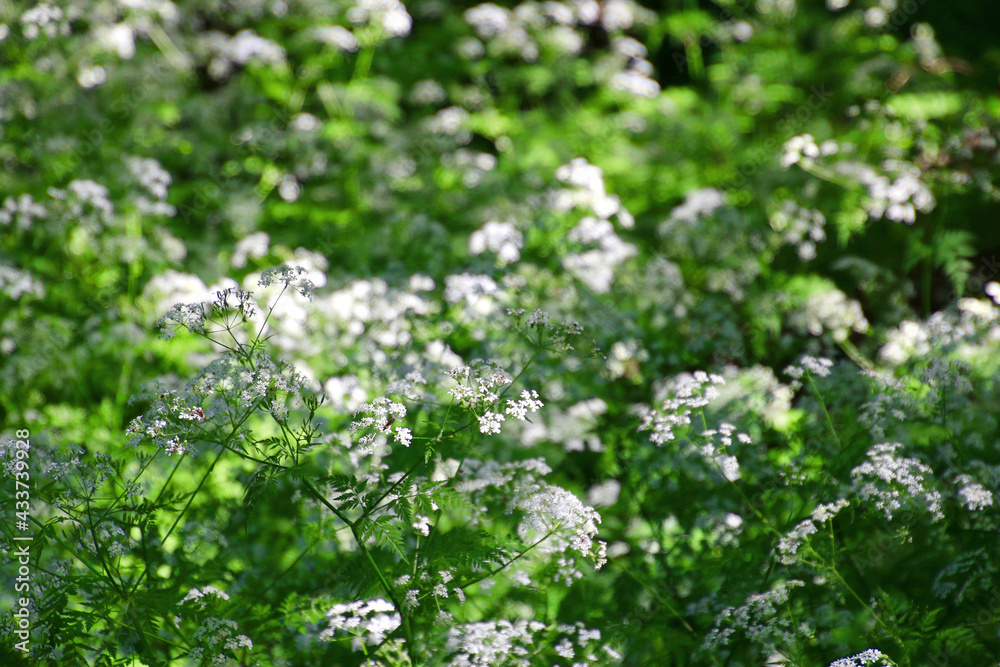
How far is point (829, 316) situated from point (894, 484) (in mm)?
1717

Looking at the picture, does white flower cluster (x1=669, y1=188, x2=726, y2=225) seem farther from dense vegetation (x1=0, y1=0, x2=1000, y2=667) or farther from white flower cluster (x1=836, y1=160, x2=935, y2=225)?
white flower cluster (x1=836, y1=160, x2=935, y2=225)

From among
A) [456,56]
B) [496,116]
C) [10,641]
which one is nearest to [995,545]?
[10,641]

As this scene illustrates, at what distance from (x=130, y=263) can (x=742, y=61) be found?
6.28 m

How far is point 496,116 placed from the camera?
7203 mm

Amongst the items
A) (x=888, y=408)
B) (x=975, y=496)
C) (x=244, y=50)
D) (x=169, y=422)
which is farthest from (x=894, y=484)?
(x=244, y=50)

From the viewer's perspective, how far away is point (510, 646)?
2.98 metres

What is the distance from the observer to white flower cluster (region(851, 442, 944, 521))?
306 cm

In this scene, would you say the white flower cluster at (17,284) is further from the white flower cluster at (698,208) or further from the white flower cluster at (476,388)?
the white flower cluster at (698,208)

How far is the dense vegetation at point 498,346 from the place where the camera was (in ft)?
9.98

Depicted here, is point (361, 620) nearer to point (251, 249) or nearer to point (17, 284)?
point (251, 249)

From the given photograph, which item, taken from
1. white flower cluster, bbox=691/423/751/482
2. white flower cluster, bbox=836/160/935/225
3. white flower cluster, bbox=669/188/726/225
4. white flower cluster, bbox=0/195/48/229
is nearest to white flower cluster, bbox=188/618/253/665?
white flower cluster, bbox=691/423/751/482

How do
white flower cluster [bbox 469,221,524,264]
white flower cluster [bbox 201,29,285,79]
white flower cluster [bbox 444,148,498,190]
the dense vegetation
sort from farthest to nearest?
white flower cluster [bbox 201,29,285,79] < white flower cluster [bbox 444,148,498,190] < white flower cluster [bbox 469,221,524,264] < the dense vegetation

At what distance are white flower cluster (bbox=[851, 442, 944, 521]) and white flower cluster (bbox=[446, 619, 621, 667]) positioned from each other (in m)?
1.35

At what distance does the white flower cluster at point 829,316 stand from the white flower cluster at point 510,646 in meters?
2.71
